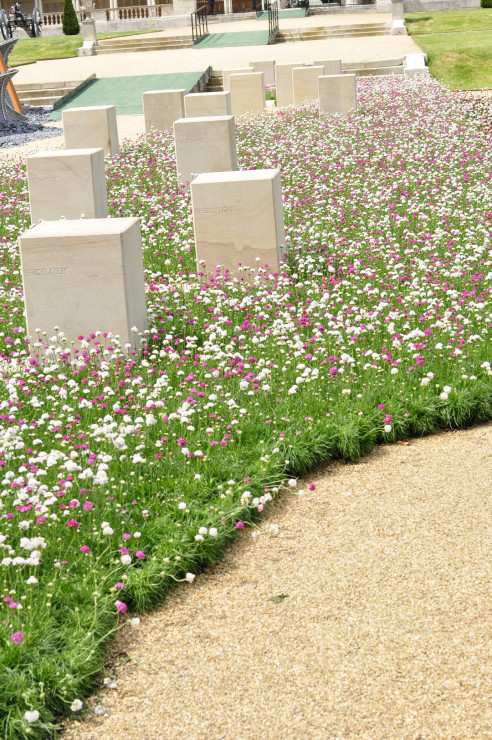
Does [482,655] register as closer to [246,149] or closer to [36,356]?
[36,356]

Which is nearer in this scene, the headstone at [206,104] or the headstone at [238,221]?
the headstone at [238,221]

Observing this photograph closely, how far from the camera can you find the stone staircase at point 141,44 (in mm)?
37531

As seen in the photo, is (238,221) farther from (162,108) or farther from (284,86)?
(284,86)

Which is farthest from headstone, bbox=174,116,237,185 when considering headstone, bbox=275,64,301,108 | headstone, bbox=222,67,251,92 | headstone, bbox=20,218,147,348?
headstone, bbox=222,67,251,92

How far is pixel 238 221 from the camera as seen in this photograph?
938cm

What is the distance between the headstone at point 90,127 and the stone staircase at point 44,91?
11328 mm

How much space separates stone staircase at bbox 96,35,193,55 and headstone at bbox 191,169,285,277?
98.4 ft

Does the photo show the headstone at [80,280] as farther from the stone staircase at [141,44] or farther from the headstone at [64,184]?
the stone staircase at [141,44]

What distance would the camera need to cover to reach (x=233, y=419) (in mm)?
5895

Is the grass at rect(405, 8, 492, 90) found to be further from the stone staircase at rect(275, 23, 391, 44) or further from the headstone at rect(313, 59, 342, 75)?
the headstone at rect(313, 59, 342, 75)

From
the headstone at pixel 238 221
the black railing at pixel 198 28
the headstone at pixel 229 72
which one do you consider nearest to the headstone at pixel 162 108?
the headstone at pixel 229 72

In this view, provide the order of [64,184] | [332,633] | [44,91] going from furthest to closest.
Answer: [44,91], [64,184], [332,633]

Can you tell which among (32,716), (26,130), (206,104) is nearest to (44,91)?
(26,130)

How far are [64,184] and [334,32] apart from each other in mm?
28037
